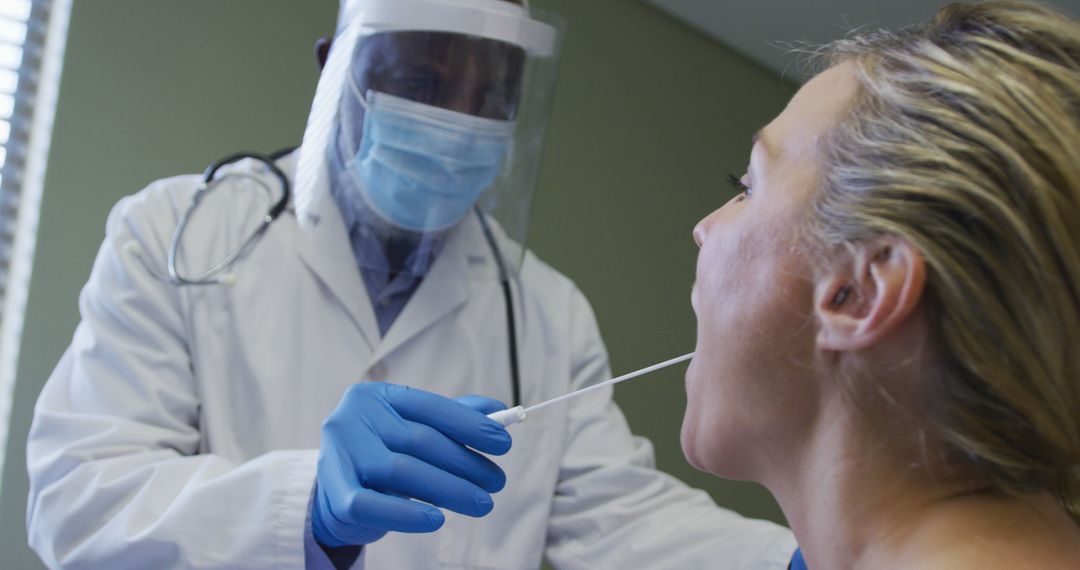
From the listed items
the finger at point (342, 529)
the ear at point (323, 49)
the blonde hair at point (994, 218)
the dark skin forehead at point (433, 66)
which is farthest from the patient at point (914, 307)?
the ear at point (323, 49)

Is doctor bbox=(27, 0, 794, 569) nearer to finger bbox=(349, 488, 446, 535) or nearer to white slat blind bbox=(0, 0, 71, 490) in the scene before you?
finger bbox=(349, 488, 446, 535)

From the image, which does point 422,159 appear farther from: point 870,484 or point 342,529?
point 870,484

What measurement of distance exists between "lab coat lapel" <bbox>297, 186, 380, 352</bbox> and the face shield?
0.08 ft

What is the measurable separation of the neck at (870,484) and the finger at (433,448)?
431 mm

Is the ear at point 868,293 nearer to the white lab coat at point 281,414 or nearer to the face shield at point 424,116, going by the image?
the white lab coat at point 281,414

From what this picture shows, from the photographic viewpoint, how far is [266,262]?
1637 millimetres

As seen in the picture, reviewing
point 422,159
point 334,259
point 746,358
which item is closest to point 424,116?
point 422,159

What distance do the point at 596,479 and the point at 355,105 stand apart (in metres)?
0.70

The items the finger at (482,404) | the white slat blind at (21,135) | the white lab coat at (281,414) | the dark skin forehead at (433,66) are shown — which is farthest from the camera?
the white slat blind at (21,135)

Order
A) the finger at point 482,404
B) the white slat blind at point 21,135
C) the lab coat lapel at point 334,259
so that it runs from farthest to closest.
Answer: the white slat blind at point 21,135
the lab coat lapel at point 334,259
the finger at point 482,404

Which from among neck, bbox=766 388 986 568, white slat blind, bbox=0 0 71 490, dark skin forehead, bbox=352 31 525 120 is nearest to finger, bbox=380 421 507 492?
neck, bbox=766 388 986 568

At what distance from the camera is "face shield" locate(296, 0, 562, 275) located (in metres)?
1.49

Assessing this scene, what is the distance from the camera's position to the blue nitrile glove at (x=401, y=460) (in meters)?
1.13

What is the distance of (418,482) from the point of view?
3.79 ft
